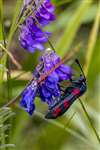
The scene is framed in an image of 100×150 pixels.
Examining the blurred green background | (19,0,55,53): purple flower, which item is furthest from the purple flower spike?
the blurred green background

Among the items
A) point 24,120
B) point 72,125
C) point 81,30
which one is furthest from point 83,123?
point 81,30

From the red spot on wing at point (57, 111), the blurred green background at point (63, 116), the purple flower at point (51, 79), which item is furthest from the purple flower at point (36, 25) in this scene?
the blurred green background at point (63, 116)

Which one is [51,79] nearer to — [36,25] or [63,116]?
[36,25]

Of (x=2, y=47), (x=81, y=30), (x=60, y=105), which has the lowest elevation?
(x=81, y=30)

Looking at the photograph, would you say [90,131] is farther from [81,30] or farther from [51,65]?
[81,30]

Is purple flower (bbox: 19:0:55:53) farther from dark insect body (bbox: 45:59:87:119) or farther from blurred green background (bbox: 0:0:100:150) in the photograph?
blurred green background (bbox: 0:0:100:150)

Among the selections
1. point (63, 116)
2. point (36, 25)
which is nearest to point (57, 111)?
point (36, 25)
